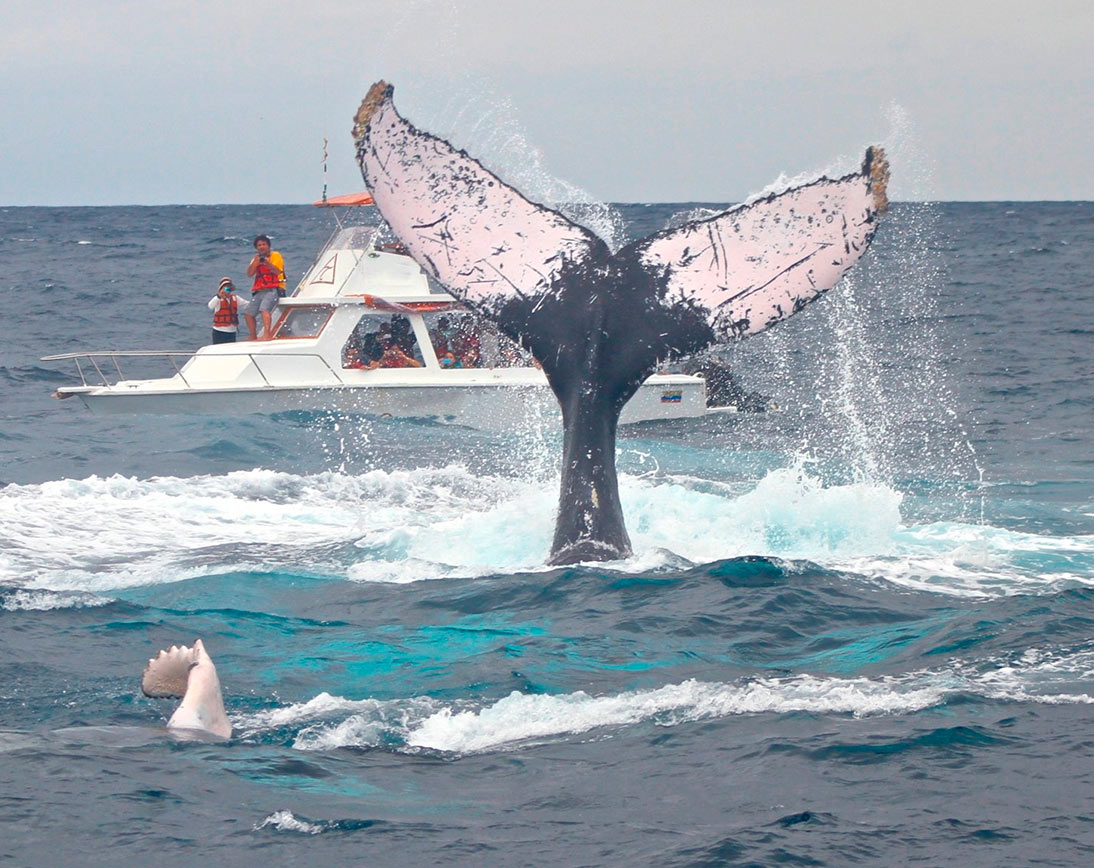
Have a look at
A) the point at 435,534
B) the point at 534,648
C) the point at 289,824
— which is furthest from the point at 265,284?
the point at 289,824

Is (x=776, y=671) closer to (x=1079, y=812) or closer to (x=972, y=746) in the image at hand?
(x=972, y=746)

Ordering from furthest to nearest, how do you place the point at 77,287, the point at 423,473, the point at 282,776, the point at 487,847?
the point at 77,287 → the point at 423,473 → the point at 282,776 → the point at 487,847

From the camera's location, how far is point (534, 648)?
22.0 feet

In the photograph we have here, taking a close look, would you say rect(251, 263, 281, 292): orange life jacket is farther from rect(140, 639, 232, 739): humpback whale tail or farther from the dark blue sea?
rect(140, 639, 232, 739): humpback whale tail

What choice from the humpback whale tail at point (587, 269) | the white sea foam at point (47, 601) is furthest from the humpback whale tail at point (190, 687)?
the humpback whale tail at point (587, 269)

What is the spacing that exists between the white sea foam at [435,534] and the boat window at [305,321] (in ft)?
15.2

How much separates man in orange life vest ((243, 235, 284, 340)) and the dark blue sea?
4.90 ft

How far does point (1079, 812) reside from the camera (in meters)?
4.59

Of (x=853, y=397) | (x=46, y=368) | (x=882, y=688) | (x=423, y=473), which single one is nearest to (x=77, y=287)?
(x=46, y=368)

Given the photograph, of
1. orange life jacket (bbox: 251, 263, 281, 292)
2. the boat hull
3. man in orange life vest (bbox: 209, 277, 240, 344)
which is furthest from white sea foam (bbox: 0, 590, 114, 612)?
man in orange life vest (bbox: 209, 277, 240, 344)

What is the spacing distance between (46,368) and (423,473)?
10512 mm

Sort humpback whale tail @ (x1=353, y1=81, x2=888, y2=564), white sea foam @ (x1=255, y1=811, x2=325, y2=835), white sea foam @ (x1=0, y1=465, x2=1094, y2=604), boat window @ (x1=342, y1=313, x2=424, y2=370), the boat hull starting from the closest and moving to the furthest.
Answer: white sea foam @ (x1=255, y1=811, x2=325, y2=835), humpback whale tail @ (x1=353, y1=81, x2=888, y2=564), white sea foam @ (x1=0, y1=465, x2=1094, y2=604), the boat hull, boat window @ (x1=342, y1=313, x2=424, y2=370)

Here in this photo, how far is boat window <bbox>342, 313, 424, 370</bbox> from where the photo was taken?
1582 cm

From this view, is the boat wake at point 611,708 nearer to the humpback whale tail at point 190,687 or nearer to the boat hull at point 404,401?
the humpback whale tail at point 190,687
